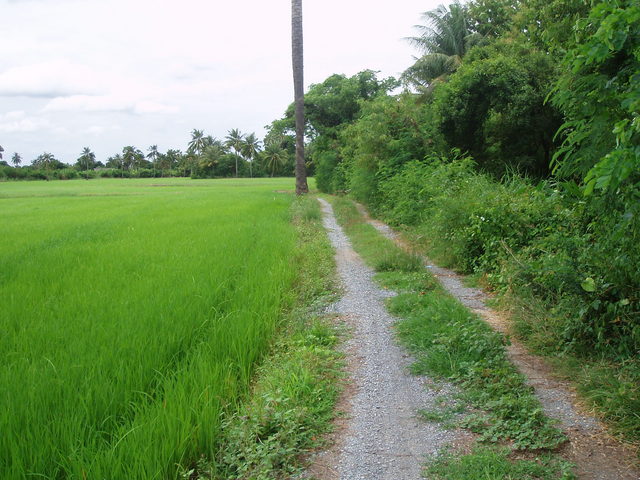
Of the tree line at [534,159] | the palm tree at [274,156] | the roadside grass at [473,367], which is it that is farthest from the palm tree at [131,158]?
the roadside grass at [473,367]

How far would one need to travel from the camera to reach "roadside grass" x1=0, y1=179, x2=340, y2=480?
2.85m

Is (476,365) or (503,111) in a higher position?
(503,111)

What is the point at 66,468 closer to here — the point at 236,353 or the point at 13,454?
the point at 13,454

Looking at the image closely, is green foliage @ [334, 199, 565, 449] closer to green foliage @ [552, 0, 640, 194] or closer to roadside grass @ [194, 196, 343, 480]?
roadside grass @ [194, 196, 343, 480]

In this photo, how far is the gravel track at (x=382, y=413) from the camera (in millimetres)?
2939

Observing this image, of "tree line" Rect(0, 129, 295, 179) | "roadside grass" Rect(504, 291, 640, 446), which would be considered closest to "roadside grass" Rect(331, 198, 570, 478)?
"roadside grass" Rect(504, 291, 640, 446)

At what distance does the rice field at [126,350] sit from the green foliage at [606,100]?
260 cm

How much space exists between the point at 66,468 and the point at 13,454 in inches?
11.5

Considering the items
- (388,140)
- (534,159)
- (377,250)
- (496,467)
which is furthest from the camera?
(388,140)

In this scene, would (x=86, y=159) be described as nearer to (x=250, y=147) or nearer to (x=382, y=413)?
(x=250, y=147)

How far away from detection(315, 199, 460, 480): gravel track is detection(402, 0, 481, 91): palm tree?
21.7 meters

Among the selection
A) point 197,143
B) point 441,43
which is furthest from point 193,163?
point 441,43

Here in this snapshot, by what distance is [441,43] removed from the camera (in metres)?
26.3

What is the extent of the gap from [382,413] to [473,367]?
912mm
